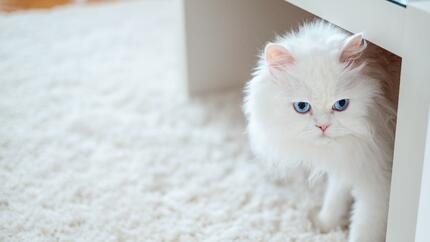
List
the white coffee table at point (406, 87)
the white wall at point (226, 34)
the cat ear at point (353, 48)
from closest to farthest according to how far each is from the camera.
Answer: the white coffee table at point (406, 87)
the cat ear at point (353, 48)
the white wall at point (226, 34)

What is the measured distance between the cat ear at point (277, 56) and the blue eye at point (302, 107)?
0.20 ft

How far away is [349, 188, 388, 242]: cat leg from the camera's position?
110cm

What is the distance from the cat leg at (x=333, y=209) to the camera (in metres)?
1.22

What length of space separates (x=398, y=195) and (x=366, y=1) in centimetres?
28

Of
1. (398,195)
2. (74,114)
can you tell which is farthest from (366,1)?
(74,114)

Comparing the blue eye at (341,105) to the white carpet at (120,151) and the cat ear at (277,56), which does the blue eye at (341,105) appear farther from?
the white carpet at (120,151)

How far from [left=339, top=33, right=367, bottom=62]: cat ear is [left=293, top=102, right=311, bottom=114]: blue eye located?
9 cm

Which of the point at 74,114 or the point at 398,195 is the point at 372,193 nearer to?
the point at 398,195

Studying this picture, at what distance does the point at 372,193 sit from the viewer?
1091 millimetres

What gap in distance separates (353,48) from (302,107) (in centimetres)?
12

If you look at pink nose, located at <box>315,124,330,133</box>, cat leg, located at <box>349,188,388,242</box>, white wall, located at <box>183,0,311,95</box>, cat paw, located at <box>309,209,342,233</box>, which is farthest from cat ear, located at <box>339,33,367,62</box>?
white wall, located at <box>183,0,311,95</box>

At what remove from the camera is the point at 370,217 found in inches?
43.8

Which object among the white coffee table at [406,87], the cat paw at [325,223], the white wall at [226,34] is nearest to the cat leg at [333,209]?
the cat paw at [325,223]

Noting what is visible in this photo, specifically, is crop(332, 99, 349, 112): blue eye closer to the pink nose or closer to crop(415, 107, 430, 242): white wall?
the pink nose
